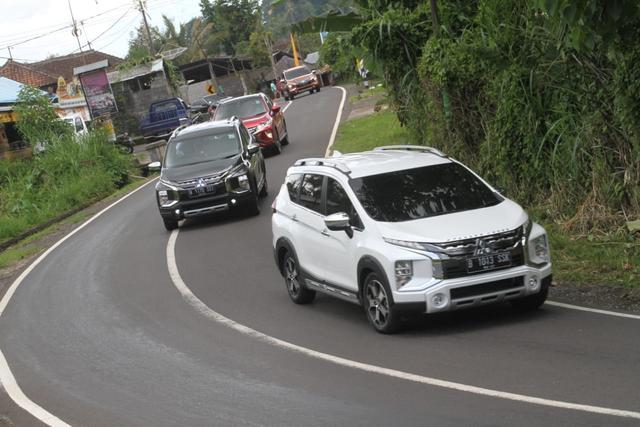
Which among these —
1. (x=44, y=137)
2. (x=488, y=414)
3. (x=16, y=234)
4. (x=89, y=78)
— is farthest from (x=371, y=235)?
(x=89, y=78)

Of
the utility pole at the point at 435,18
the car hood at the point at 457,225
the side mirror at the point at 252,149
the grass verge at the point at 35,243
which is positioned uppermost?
the utility pole at the point at 435,18

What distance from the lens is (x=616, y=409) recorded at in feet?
23.9

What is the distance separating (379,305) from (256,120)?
22.2m

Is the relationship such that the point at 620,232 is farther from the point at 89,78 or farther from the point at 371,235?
the point at 89,78

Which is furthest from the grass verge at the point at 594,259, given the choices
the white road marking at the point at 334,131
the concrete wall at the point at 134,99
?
the concrete wall at the point at 134,99

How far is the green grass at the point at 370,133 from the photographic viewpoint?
92.4 feet

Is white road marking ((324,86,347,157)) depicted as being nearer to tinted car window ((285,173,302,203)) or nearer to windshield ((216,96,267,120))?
windshield ((216,96,267,120))

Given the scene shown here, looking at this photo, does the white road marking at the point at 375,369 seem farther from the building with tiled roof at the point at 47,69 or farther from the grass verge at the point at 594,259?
the building with tiled roof at the point at 47,69

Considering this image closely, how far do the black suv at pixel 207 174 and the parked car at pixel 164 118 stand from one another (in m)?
28.1

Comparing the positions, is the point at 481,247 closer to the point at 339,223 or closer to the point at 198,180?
the point at 339,223

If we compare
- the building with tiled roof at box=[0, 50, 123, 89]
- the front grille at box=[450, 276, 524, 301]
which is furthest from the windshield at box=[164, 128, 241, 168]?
the building with tiled roof at box=[0, 50, 123, 89]

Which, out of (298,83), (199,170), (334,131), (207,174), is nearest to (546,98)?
(207,174)

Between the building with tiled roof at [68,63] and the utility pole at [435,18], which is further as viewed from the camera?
the building with tiled roof at [68,63]

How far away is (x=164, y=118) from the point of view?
5084 centimetres
